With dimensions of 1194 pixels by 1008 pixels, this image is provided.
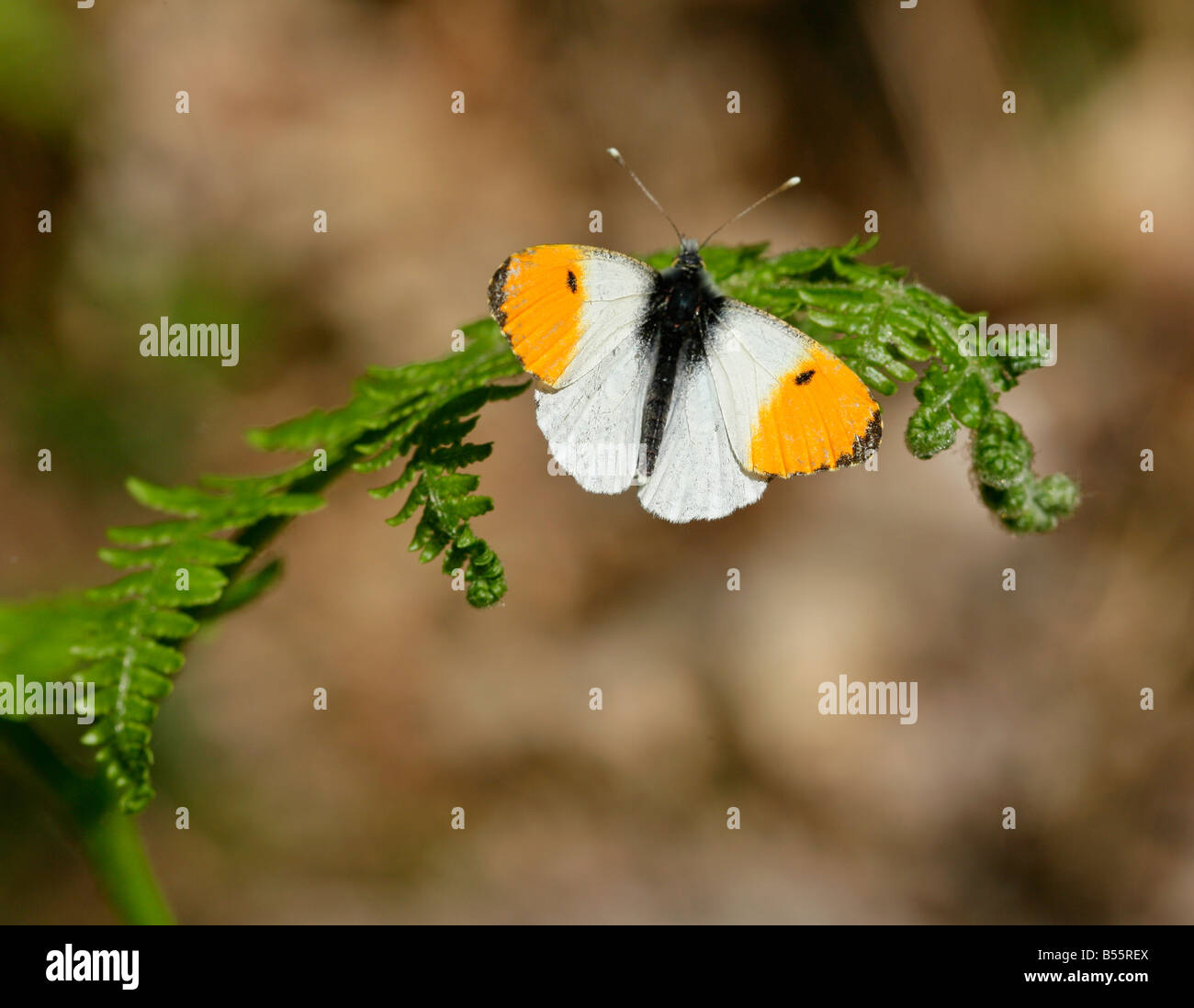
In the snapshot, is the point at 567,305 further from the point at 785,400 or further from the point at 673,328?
the point at 785,400

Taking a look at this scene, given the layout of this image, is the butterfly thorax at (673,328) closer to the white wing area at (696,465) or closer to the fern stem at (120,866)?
the white wing area at (696,465)

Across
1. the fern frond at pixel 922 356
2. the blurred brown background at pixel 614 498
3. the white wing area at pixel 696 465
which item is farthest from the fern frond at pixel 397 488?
the blurred brown background at pixel 614 498

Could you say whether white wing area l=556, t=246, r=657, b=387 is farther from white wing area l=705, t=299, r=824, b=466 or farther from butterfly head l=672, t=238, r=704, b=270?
white wing area l=705, t=299, r=824, b=466

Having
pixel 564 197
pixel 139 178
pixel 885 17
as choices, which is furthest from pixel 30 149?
Answer: pixel 885 17

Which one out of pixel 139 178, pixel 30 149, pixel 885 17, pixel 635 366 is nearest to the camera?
pixel 635 366

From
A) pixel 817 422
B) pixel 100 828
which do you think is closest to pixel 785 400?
pixel 817 422
